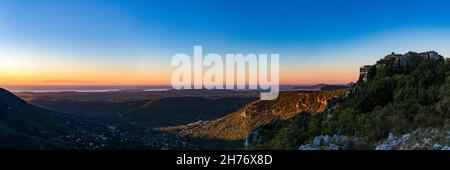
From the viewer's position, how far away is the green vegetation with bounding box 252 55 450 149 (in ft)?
58.4

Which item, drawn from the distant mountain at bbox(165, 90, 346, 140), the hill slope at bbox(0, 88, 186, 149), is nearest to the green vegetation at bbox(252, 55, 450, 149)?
the hill slope at bbox(0, 88, 186, 149)

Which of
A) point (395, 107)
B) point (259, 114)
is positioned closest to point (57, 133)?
point (259, 114)

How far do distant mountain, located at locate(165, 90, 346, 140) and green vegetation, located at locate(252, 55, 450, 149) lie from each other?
93.8 meters

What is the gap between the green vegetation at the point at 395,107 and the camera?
58.4 feet

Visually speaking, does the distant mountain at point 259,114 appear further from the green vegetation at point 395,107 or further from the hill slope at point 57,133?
the green vegetation at point 395,107

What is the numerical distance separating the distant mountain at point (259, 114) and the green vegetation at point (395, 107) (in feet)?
308

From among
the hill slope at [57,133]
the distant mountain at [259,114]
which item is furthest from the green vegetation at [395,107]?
the distant mountain at [259,114]

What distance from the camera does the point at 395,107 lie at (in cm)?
→ 2138

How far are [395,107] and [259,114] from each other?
477ft

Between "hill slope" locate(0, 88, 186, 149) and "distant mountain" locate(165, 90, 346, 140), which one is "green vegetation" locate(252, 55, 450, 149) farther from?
"distant mountain" locate(165, 90, 346, 140)

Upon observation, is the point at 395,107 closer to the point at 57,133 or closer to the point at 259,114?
the point at 57,133
